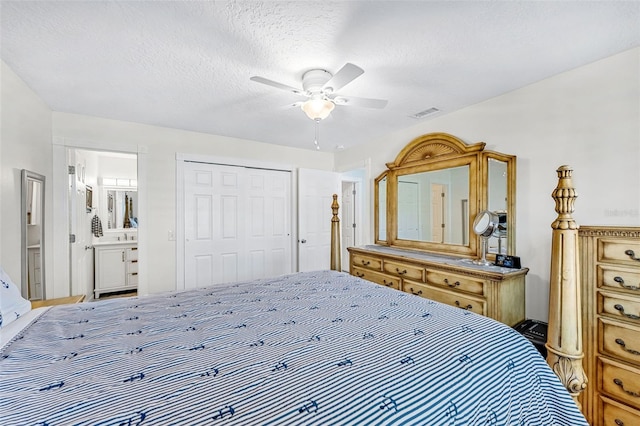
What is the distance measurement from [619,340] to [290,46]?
8.52ft

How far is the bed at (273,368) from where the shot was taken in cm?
78

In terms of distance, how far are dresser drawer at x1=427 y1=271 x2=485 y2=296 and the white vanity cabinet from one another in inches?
183

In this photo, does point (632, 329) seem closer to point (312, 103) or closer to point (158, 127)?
point (312, 103)

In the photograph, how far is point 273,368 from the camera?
3.17ft

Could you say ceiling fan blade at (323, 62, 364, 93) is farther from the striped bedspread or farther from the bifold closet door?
the bifold closet door

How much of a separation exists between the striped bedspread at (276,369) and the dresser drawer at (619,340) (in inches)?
31.3

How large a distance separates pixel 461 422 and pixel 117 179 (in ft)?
19.6

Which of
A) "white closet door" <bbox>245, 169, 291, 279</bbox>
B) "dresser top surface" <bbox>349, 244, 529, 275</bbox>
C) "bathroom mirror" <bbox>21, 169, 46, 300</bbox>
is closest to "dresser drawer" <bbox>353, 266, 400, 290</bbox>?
"dresser top surface" <bbox>349, 244, 529, 275</bbox>

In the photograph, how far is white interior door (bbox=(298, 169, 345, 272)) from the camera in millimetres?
4262

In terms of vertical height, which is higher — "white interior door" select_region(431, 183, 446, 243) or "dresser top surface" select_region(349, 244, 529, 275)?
"white interior door" select_region(431, 183, 446, 243)

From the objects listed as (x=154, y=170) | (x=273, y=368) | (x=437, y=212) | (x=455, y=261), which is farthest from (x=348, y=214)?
(x=273, y=368)

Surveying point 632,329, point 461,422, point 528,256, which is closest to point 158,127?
point 461,422

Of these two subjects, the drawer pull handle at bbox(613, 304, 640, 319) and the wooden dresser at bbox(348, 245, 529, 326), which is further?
the wooden dresser at bbox(348, 245, 529, 326)

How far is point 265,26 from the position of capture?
5.13ft
